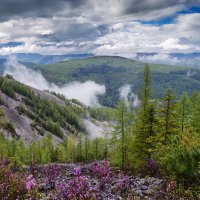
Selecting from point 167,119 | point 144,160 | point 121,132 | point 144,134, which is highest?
point 167,119

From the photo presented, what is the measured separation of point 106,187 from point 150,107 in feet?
57.3

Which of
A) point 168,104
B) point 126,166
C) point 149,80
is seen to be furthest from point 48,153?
point 168,104

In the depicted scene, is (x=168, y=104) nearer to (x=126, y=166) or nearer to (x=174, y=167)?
(x=126, y=166)

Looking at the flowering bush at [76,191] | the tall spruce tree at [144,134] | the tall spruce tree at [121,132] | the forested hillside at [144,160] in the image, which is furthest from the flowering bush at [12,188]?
the tall spruce tree at [121,132]

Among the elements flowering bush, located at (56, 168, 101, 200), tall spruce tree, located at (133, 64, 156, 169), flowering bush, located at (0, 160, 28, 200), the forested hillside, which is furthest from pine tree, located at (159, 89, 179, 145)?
flowering bush, located at (0, 160, 28, 200)

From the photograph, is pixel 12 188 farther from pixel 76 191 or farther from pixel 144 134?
pixel 144 134

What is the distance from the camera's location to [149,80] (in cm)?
5028

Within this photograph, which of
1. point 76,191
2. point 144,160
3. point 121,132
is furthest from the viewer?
point 121,132

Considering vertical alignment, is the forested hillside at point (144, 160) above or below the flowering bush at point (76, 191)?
below

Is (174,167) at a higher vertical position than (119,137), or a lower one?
higher

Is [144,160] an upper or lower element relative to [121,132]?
lower

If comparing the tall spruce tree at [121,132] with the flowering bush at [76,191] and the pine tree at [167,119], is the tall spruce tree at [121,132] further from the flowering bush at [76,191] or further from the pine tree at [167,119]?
the flowering bush at [76,191]

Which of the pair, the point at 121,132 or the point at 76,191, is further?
the point at 121,132

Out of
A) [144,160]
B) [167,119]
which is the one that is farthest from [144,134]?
[167,119]
